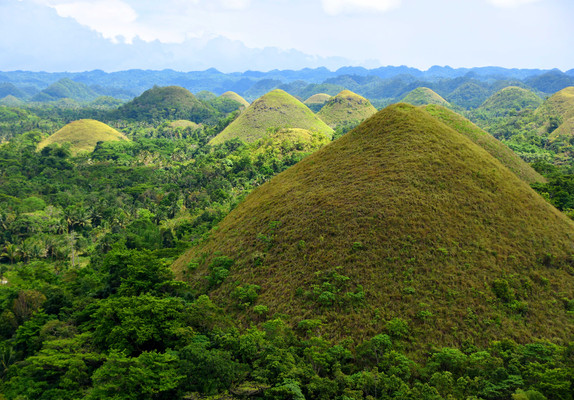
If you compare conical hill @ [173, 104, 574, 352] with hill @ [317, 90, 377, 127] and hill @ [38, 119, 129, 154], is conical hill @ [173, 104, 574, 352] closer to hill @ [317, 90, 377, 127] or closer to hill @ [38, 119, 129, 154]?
hill @ [38, 119, 129, 154]

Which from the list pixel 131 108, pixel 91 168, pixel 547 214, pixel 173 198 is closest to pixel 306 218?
pixel 547 214

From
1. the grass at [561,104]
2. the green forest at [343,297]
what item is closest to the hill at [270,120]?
the green forest at [343,297]

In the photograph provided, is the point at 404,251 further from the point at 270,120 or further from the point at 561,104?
the point at 561,104

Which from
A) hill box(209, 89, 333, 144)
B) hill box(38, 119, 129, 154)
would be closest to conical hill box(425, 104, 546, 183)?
hill box(209, 89, 333, 144)

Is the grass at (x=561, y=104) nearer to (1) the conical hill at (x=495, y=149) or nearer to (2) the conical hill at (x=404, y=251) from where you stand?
(1) the conical hill at (x=495, y=149)

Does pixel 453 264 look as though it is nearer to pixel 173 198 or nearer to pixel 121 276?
pixel 121 276
